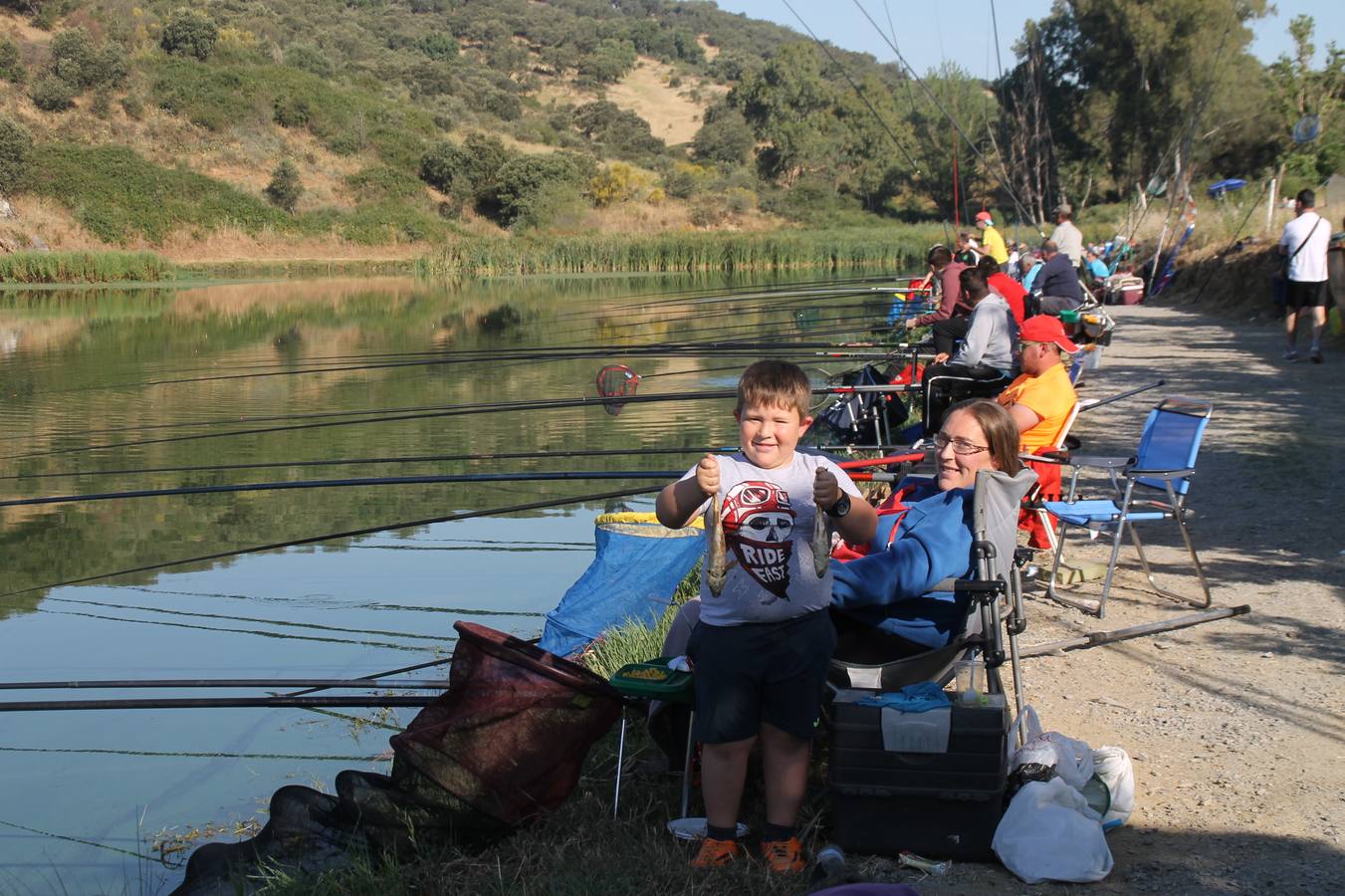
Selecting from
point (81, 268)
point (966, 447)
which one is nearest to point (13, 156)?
point (81, 268)

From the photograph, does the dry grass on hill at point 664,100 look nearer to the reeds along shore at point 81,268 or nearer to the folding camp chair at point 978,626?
the reeds along shore at point 81,268

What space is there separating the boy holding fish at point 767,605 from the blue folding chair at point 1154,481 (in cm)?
217

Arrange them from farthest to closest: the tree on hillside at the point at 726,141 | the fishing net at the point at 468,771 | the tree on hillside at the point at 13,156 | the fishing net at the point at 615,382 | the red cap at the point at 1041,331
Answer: the tree on hillside at the point at 726,141 < the tree on hillside at the point at 13,156 < the fishing net at the point at 615,382 < the red cap at the point at 1041,331 < the fishing net at the point at 468,771

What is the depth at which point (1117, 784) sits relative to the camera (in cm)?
332

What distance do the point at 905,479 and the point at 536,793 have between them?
197 cm

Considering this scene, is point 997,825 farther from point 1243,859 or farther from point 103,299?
point 103,299

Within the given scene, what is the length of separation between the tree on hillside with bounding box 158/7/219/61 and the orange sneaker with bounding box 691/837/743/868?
62.8 metres

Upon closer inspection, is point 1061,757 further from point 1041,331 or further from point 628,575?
point 1041,331

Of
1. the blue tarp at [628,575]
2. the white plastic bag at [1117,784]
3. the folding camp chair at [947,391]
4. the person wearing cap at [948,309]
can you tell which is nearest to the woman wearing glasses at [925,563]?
the white plastic bag at [1117,784]

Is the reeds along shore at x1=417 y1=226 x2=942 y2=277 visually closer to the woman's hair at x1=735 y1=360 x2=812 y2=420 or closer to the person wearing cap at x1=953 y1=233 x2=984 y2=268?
the person wearing cap at x1=953 y1=233 x2=984 y2=268

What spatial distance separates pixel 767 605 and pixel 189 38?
208 ft

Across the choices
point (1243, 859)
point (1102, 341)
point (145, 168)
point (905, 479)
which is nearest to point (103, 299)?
point (145, 168)

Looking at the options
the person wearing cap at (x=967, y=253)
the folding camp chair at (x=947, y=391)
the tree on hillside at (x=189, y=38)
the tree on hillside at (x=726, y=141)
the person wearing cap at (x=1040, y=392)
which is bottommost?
the folding camp chair at (x=947, y=391)

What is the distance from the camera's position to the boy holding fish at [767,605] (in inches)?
122
